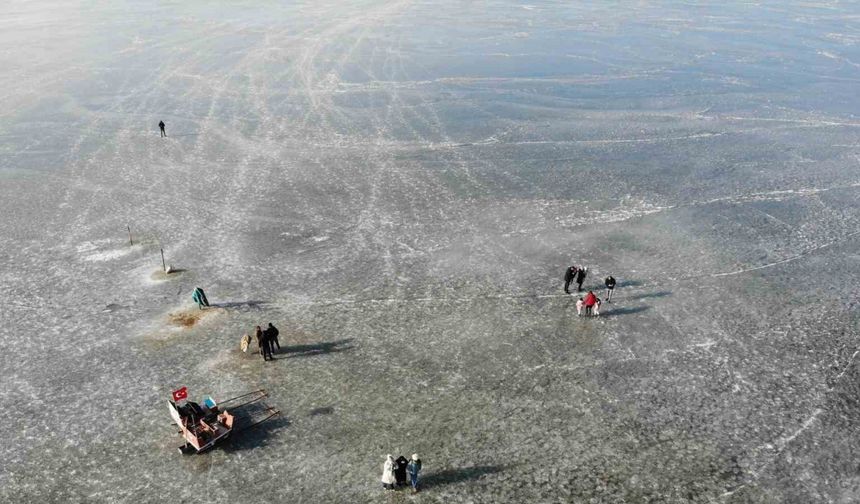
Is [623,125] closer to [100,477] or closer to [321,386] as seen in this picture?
[321,386]

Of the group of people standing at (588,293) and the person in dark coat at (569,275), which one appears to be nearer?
the group of people standing at (588,293)

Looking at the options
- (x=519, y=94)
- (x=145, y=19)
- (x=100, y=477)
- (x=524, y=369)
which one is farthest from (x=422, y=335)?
(x=145, y=19)

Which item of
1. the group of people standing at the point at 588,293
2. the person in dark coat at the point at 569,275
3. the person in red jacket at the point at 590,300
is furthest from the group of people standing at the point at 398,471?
the person in dark coat at the point at 569,275

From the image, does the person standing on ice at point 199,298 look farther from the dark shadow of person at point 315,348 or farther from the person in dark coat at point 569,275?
the person in dark coat at point 569,275

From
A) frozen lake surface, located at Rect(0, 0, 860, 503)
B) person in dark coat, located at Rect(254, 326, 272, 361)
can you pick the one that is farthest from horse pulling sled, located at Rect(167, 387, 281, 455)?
person in dark coat, located at Rect(254, 326, 272, 361)

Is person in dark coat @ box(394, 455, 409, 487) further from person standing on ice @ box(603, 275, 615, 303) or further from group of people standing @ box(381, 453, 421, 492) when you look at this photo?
person standing on ice @ box(603, 275, 615, 303)

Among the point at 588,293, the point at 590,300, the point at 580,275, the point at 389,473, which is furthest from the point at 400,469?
the point at 580,275
